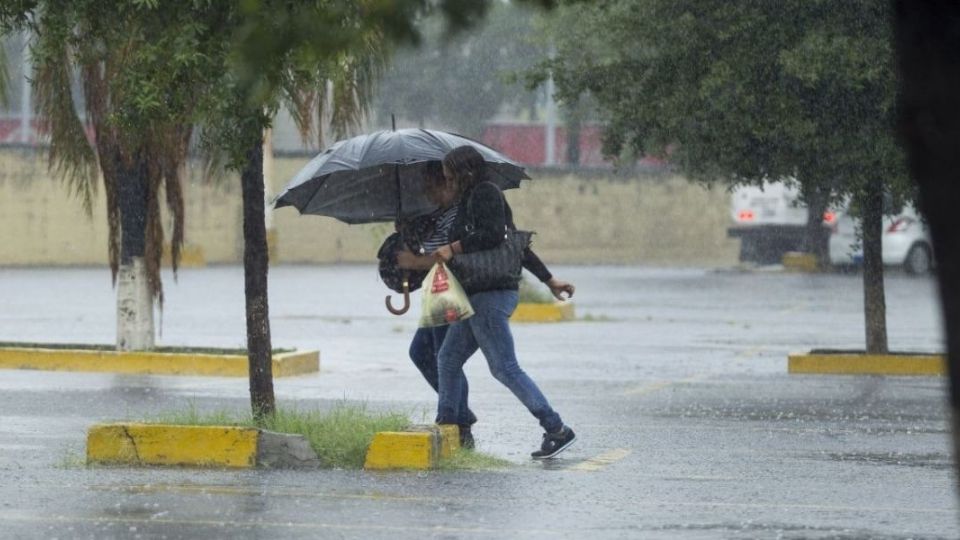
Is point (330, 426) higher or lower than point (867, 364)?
higher

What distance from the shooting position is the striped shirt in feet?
33.7

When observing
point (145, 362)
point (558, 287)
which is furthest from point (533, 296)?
point (558, 287)

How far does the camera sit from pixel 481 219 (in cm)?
991

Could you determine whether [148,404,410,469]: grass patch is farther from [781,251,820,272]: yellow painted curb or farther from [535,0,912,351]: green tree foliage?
[781,251,820,272]: yellow painted curb

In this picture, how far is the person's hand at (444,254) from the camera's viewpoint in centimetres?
989

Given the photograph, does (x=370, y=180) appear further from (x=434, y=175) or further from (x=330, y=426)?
(x=330, y=426)

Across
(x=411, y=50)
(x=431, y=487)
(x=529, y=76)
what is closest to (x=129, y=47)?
(x=431, y=487)

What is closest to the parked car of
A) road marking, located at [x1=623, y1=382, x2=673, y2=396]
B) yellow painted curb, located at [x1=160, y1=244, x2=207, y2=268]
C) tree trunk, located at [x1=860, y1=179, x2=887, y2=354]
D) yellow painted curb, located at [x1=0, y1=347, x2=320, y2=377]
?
yellow painted curb, located at [x1=160, y1=244, x2=207, y2=268]

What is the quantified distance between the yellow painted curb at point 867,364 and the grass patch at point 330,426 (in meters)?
7.84

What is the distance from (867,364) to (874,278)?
2.68ft

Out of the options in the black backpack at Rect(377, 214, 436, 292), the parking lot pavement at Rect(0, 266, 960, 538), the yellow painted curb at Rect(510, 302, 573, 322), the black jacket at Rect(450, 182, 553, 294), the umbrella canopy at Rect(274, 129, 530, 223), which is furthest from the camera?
the yellow painted curb at Rect(510, 302, 573, 322)

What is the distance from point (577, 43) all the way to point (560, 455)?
838cm

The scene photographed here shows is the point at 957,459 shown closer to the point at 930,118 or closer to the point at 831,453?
the point at 930,118

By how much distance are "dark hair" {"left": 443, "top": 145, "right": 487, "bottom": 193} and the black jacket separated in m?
0.05
